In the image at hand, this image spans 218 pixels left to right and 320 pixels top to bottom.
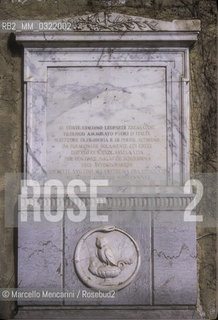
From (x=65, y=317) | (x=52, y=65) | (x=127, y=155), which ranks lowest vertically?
(x=65, y=317)

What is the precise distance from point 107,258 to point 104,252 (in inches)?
2.3

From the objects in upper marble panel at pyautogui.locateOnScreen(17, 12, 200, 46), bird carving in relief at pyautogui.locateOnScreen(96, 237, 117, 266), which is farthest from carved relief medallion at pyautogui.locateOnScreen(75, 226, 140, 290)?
upper marble panel at pyautogui.locateOnScreen(17, 12, 200, 46)

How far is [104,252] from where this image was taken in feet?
15.6

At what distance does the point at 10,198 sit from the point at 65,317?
1174 mm

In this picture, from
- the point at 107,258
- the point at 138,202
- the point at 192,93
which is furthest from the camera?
the point at 192,93

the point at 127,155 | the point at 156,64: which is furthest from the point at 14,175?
the point at 156,64

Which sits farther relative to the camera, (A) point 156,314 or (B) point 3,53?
(B) point 3,53

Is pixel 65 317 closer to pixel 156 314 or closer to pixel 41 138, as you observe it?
pixel 156 314

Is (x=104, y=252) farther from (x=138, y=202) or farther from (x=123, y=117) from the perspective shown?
(x=123, y=117)

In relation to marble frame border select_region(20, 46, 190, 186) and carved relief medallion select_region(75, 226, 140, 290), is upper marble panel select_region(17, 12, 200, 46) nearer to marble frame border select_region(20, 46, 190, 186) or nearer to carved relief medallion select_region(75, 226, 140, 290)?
marble frame border select_region(20, 46, 190, 186)

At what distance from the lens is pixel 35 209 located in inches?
191

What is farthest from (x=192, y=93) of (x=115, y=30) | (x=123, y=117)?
(x=115, y=30)

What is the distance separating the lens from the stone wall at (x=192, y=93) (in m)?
4.96

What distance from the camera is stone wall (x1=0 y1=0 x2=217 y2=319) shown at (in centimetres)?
496
